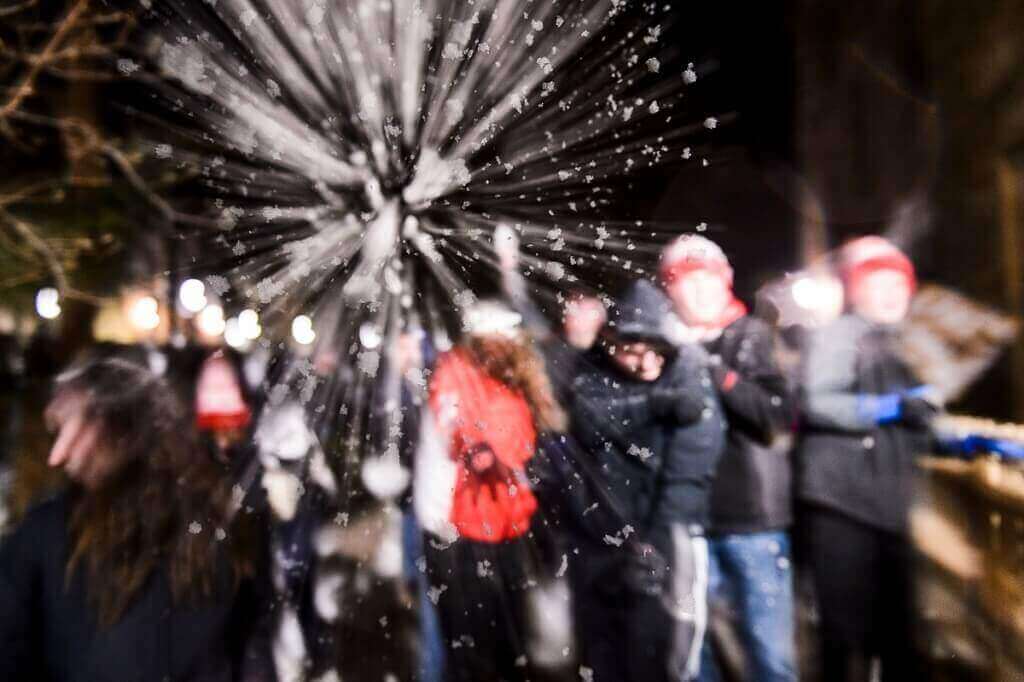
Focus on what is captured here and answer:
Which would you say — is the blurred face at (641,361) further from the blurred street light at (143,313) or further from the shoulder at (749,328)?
the blurred street light at (143,313)

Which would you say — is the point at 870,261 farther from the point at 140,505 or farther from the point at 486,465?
the point at 140,505

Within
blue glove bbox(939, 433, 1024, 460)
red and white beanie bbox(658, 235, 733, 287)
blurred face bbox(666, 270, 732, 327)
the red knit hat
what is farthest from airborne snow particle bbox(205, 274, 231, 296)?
blue glove bbox(939, 433, 1024, 460)

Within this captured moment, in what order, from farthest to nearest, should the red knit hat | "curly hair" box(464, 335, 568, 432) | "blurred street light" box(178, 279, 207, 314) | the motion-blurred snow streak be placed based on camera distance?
"blurred street light" box(178, 279, 207, 314) < the motion-blurred snow streak < the red knit hat < "curly hair" box(464, 335, 568, 432)

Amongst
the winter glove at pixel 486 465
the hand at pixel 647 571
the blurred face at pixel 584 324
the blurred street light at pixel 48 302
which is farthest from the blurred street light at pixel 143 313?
the hand at pixel 647 571

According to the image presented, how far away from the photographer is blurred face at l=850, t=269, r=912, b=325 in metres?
4.06

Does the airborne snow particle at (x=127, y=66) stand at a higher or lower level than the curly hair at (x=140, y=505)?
higher

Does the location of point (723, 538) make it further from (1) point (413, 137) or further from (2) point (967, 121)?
(1) point (413, 137)

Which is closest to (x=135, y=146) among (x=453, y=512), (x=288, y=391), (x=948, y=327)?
(x=288, y=391)

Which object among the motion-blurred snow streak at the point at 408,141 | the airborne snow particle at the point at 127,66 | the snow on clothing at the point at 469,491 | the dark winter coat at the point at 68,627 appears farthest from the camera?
the airborne snow particle at the point at 127,66

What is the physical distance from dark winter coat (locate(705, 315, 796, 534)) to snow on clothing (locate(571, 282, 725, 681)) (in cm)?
7

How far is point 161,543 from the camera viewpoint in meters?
2.10

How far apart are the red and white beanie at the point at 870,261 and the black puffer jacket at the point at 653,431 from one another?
33.4 inches

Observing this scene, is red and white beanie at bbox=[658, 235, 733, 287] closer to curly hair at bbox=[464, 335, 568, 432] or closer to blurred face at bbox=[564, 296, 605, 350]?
blurred face at bbox=[564, 296, 605, 350]

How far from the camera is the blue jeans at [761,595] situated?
3857 millimetres
